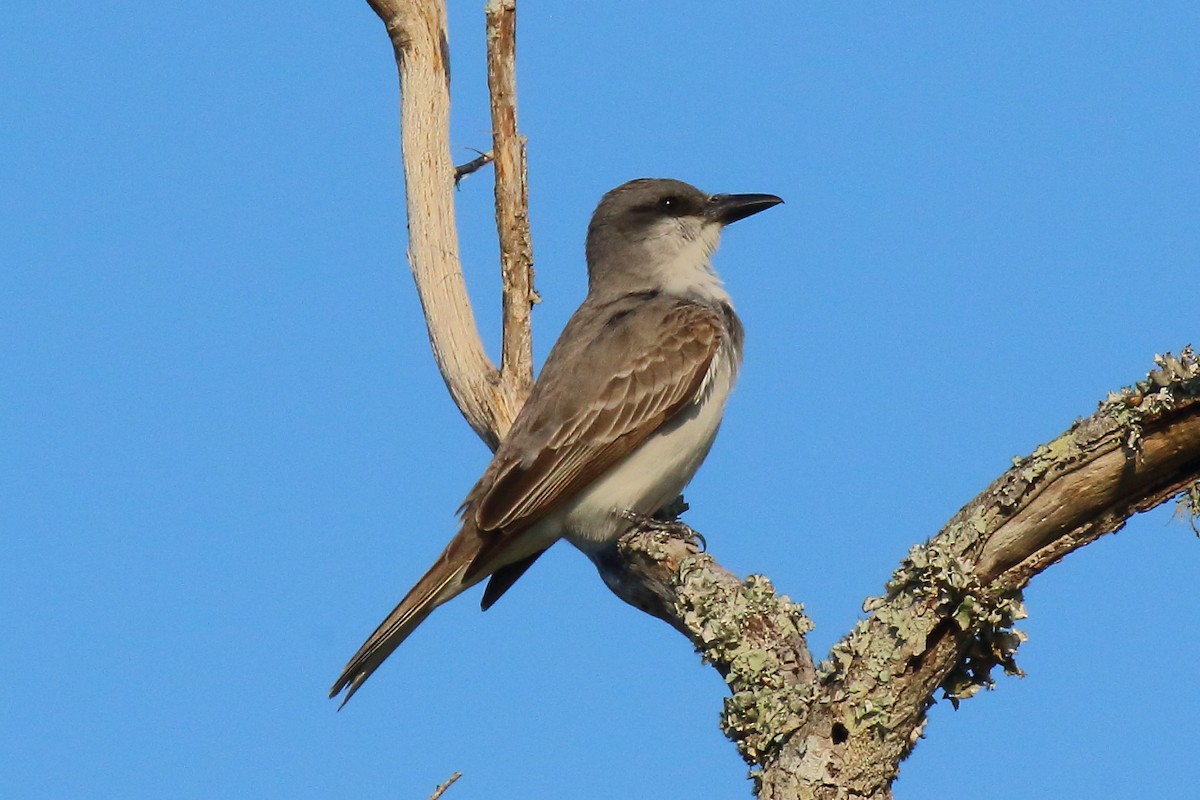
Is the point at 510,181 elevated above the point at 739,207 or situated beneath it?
situated beneath

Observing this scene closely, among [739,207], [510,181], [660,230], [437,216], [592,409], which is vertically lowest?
[592,409]

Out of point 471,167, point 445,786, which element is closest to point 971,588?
point 445,786

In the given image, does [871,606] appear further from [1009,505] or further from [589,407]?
[589,407]

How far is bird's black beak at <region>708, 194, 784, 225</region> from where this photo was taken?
9148 millimetres

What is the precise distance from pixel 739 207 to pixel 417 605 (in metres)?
3.46

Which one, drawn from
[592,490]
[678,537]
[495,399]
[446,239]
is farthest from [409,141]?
[678,537]

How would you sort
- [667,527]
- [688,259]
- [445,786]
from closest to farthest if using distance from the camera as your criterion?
[445,786], [667,527], [688,259]

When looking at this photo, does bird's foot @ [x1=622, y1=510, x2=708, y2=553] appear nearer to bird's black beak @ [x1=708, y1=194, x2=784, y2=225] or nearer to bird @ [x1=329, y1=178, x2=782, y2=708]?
bird @ [x1=329, y1=178, x2=782, y2=708]

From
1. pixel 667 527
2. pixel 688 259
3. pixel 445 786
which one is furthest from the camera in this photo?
pixel 688 259

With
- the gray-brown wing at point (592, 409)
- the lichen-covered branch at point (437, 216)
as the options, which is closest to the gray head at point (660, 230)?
the gray-brown wing at point (592, 409)

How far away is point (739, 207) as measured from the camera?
360 inches

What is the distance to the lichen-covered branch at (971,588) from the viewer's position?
471cm

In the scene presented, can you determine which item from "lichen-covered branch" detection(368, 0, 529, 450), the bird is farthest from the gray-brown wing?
"lichen-covered branch" detection(368, 0, 529, 450)

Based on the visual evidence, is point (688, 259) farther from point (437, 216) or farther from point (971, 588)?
point (971, 588)
